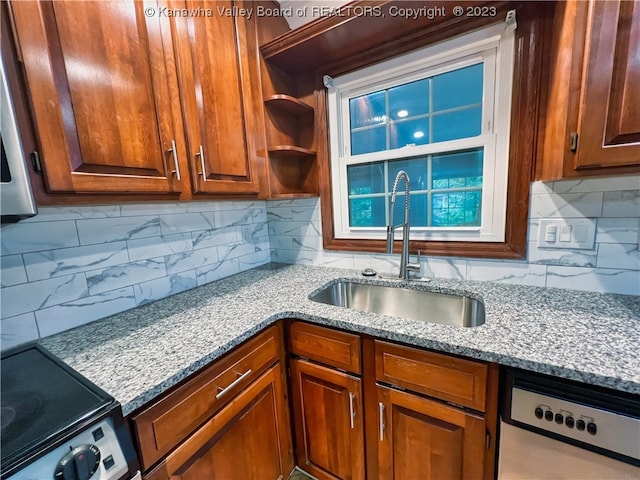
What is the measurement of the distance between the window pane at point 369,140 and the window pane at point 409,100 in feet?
0.33

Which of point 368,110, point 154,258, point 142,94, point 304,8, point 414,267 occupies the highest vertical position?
point 304,8

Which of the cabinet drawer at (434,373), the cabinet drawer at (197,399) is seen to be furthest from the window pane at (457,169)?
the cabinet drawer at (197,399)

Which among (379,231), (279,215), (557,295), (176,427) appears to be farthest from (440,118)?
(176,427)

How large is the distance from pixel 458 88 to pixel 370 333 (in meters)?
1.19

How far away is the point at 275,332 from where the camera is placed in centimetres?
106

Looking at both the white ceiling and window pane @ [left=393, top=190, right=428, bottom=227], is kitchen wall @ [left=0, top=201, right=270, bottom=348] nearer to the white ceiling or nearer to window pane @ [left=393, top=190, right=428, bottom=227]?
window pane @ [left=393, top=190, right=428, bottom=227]

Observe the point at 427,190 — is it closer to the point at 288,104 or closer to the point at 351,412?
the point at 288,104

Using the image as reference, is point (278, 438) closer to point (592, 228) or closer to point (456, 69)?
point (592, 228)

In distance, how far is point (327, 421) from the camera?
110 centimetres

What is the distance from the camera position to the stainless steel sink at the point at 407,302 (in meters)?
1.18

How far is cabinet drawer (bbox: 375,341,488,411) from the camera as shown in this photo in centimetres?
78

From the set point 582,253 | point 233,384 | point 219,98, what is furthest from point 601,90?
point 233,384

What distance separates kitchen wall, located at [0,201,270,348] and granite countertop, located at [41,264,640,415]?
3.2 inches

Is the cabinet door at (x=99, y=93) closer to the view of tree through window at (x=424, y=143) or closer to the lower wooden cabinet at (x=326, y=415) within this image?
the lower wooden cabinet at (x=326, y=415)
